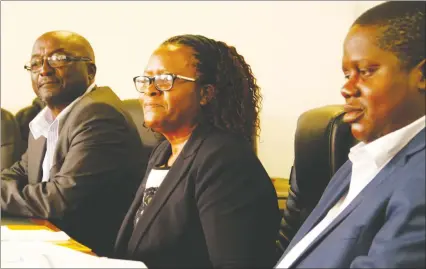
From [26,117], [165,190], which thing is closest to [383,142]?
[165,190]

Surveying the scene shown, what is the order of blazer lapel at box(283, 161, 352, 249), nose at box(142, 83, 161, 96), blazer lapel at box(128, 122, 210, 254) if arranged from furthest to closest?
nose at box(142, 83, 161, 96) → blazer lapel at box(128, 122, 210, 254) → blazer lapel at box(283, 161, 352, 249)

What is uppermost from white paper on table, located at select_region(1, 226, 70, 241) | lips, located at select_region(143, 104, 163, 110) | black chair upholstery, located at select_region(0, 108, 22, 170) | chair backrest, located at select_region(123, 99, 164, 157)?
lips, located at select_region(143, 104, 163, 110)

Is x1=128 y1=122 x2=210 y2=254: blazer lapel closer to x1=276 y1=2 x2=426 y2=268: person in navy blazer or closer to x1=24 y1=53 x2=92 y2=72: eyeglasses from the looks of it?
x1=276 y1=2 x2=426 y2=268: person in navy blazer

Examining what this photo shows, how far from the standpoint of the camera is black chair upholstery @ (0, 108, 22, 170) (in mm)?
2654

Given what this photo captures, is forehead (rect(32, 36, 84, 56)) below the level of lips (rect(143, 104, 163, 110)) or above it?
above

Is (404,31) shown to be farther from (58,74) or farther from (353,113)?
(58,74)

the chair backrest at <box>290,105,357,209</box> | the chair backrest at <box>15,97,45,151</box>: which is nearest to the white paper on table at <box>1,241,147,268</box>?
the chair backrest at <box>290,105,357,209</box>

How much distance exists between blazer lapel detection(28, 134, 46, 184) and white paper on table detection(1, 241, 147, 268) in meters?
0.94

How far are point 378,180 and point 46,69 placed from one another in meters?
1.44

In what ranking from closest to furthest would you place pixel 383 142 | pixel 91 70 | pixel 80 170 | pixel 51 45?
pixel 383 142
pixel 80 170
pixel 51 45
pixel 91 70

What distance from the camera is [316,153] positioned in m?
1.54

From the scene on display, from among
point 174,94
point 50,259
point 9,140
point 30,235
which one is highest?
point 174,94

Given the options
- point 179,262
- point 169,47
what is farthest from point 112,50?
point 179,262

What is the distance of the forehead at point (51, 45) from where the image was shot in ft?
6.77
